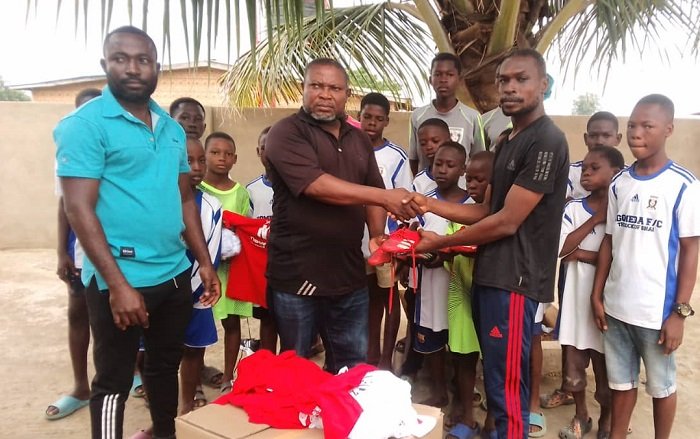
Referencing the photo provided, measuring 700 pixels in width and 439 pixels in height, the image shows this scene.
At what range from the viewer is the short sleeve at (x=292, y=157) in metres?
2.29

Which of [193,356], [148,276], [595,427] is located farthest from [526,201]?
[193,356]

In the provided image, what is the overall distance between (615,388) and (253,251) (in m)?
2.17

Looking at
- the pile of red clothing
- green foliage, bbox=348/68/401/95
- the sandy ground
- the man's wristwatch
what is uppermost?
green foliage, bbox=348/68/401/95

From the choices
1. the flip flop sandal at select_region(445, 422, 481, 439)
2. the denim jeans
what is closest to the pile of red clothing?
the denim jeans

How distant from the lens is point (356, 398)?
1.72 metres

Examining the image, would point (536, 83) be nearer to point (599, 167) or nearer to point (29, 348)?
point (599, 167)

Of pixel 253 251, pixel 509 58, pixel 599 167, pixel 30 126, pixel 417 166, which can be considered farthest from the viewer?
pixel 30 126

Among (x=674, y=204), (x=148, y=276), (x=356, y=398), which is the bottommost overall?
(x=356, y=398)

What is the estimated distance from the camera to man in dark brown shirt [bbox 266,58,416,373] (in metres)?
2.32

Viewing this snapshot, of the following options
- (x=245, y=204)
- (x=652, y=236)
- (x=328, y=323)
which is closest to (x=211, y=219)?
(x=245, y=204)

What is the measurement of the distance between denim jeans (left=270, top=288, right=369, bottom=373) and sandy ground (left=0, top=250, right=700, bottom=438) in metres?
1.09

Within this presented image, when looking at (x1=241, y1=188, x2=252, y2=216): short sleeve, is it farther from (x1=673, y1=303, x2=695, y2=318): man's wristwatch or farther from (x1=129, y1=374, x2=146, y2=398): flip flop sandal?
(x1=673, y1=303, x2=695, y2=318): man's wristwatch

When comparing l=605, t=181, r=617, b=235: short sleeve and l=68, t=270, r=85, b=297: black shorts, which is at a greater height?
l=605, t=181, r=617, b=235: short sleeve

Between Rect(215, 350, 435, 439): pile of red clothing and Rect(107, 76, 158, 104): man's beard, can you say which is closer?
Rect(215, 350, 435, 439): pile of red clothing
